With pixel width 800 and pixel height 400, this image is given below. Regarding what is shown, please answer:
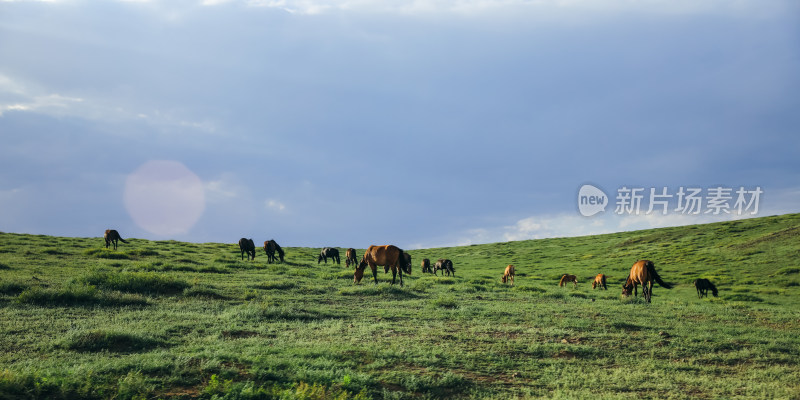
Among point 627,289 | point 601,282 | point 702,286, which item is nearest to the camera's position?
point 627,289

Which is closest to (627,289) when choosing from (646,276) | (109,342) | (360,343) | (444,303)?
(646,276)

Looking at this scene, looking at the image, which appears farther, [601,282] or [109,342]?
[601,282]

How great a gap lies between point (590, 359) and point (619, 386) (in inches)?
75.4

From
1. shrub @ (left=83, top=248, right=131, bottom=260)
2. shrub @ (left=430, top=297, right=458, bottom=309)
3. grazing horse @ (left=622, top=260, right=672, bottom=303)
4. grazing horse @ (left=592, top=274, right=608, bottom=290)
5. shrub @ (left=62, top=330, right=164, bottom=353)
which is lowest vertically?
shrub @ (left=62, top=330, right=164, bottom=353)

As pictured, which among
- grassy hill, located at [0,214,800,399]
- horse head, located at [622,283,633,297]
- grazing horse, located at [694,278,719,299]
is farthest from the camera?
grazing horse, located at [694,278,719,299]

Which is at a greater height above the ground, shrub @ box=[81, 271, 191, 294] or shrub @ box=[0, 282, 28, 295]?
shrub @ box=[81, 271, 191, 294]

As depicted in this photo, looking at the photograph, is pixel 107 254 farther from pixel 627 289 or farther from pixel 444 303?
pixel 627 289

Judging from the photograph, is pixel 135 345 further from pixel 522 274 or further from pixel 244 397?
pixel 522 274

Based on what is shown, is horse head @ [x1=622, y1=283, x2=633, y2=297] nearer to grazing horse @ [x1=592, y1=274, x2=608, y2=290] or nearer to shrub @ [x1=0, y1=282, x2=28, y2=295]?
grazing horse @ [x1=592, y1=274, x2=608, y2=290]

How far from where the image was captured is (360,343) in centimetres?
1075

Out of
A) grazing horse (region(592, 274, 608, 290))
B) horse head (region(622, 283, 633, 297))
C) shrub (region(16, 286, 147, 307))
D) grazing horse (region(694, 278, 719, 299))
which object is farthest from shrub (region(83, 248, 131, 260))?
grazing horse (region(694, 278, 719, 299))

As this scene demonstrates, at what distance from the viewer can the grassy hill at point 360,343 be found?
772cm

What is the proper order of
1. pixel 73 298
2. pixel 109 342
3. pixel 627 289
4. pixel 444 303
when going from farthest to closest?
pixel 627 289 → pixel 444 303 → pixel 73 298 → pixel 109 342

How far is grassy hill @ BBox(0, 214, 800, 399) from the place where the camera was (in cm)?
772
